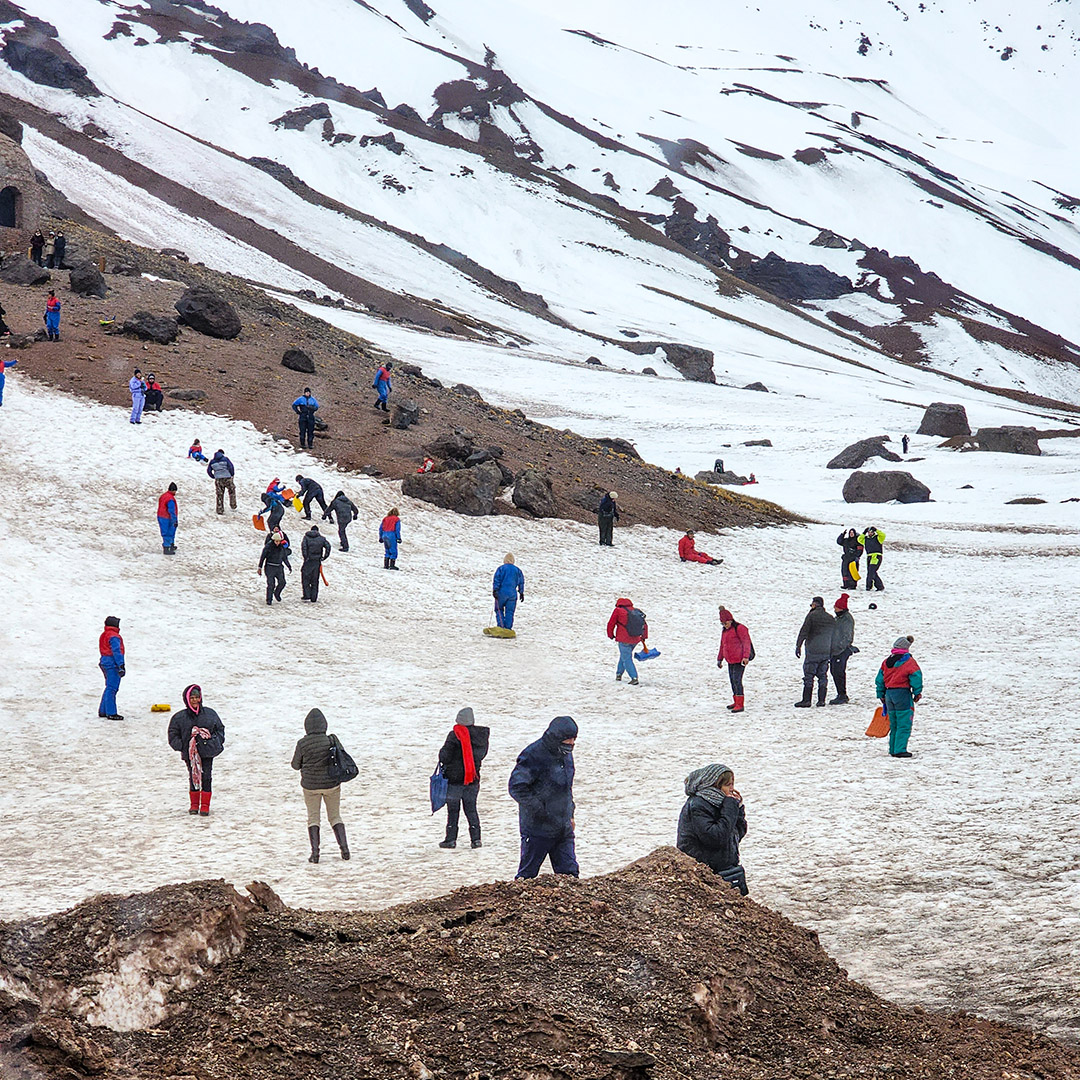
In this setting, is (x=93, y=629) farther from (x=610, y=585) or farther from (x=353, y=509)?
(x=610, y=585)

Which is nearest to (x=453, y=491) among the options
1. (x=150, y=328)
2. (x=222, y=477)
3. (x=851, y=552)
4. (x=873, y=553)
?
(x=222, y=477)

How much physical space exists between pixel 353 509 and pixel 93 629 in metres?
8.47

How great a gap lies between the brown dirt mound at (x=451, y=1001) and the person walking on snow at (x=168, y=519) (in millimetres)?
18049

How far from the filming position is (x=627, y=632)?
18.4m

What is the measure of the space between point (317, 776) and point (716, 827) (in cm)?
441

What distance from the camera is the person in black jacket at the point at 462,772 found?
10594 mm

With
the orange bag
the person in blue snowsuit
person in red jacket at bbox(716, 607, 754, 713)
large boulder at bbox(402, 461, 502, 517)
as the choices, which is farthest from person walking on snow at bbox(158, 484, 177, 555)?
the orange bag

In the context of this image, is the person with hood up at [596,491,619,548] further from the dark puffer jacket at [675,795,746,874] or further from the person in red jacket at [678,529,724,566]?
the dark puffer jacket at [675,795,746,874]

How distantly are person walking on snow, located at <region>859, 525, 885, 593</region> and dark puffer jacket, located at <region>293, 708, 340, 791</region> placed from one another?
1923 centimetres

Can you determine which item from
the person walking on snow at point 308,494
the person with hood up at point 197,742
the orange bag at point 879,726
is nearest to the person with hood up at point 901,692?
the orange bag at point 879,726

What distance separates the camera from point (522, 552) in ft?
95.1

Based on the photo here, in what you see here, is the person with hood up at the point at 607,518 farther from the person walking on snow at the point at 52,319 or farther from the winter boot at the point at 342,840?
the winter boot at the point at 342,840

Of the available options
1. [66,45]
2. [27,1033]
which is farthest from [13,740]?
[66,45]

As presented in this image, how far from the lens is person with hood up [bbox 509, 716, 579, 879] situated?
8.73 m
